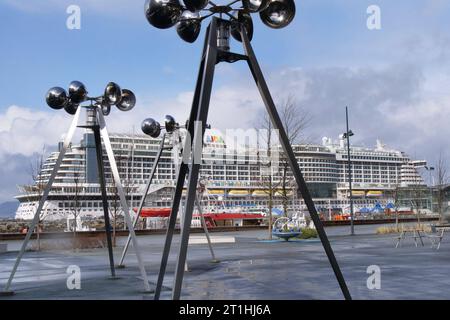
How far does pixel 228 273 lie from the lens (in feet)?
36.8

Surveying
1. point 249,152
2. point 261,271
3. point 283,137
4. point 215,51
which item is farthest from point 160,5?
point 249,152

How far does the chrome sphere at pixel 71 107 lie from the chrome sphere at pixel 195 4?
4692 mm

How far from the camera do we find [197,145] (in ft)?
18.3

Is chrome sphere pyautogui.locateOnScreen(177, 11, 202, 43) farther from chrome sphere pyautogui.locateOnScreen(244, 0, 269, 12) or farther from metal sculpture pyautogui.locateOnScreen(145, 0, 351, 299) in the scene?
chrome sphere pyautogui.locateOnScreen(244, 0, 269, 12)

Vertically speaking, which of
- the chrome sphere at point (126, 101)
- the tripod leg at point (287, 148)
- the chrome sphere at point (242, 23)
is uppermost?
the chrome sphere at point (242, 23)

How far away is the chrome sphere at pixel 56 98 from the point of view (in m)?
9.72

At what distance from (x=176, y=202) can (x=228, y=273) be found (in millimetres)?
5595

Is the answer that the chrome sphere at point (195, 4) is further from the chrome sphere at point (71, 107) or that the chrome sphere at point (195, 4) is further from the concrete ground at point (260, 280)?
the chrome sphere at point (71, 107)

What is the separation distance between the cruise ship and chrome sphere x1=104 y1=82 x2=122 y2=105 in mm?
31011

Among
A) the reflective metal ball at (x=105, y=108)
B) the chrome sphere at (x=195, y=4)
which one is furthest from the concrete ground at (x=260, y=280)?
the chrome sphere at (x=195, y=4)

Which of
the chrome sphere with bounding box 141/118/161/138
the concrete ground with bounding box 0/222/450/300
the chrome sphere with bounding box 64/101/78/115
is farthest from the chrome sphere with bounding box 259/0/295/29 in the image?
the chrome sphere with bounding box 141/118/161/138

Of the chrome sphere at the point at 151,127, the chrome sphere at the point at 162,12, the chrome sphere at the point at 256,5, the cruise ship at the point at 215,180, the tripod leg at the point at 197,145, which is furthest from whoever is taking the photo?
the cruise ship at the point at 215,180

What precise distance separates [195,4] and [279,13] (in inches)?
51.5

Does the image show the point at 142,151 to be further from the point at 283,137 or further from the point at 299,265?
the point at 283,137
